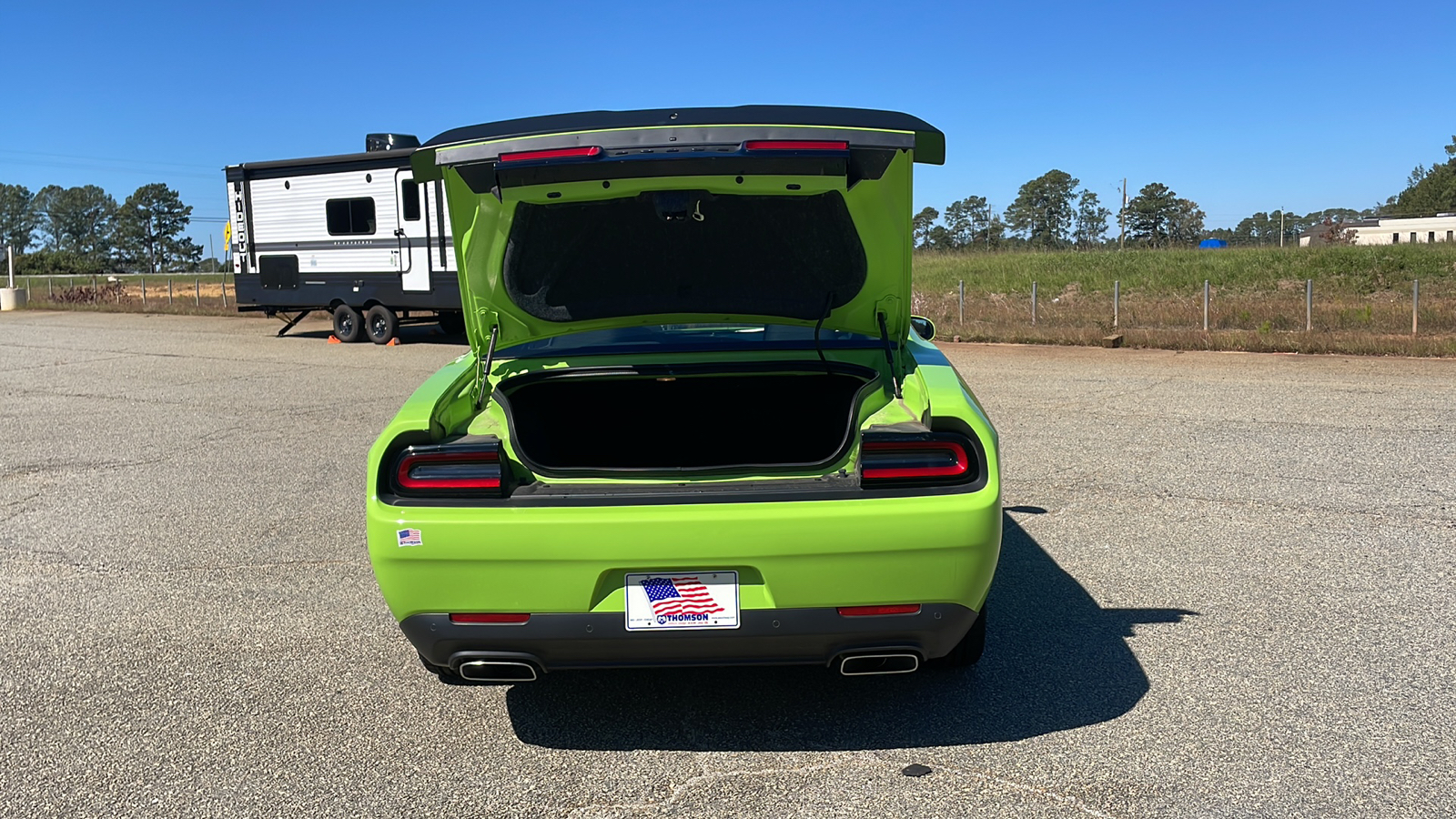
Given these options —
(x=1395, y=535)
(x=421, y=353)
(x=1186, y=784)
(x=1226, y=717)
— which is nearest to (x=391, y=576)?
(x=1186, y=784)

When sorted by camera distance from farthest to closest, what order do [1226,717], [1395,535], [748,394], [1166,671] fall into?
[1395,535], [748,394], [1166,671], [1226,717]

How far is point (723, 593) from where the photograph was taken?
10.2 ft

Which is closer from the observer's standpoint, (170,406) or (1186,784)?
(1186,784)

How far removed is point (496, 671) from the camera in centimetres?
322

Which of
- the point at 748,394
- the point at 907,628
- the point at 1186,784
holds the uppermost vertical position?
the point at 748,394

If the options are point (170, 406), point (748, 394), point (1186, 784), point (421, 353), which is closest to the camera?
point (1186, 784)

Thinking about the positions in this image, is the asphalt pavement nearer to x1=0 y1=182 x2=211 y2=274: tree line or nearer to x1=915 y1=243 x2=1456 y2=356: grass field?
x1=915 y1=243 x2=1456 y2=356: grass field

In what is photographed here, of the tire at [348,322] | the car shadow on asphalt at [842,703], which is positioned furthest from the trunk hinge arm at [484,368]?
the tire at [348,322]

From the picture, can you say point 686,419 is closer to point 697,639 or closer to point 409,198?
point 697,639

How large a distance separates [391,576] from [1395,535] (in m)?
4.89

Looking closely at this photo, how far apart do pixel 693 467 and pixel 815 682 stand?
929mm

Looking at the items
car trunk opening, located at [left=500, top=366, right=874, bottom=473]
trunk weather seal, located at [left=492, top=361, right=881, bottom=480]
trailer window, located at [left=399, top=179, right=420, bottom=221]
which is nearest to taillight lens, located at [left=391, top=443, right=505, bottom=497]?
trunk weather seal, located at [left=492, top=361, right=881, bottom=480]

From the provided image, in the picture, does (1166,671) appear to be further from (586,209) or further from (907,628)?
(586,209)

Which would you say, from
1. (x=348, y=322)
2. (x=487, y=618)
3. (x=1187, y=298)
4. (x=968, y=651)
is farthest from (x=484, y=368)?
(x=1187, y=298)
